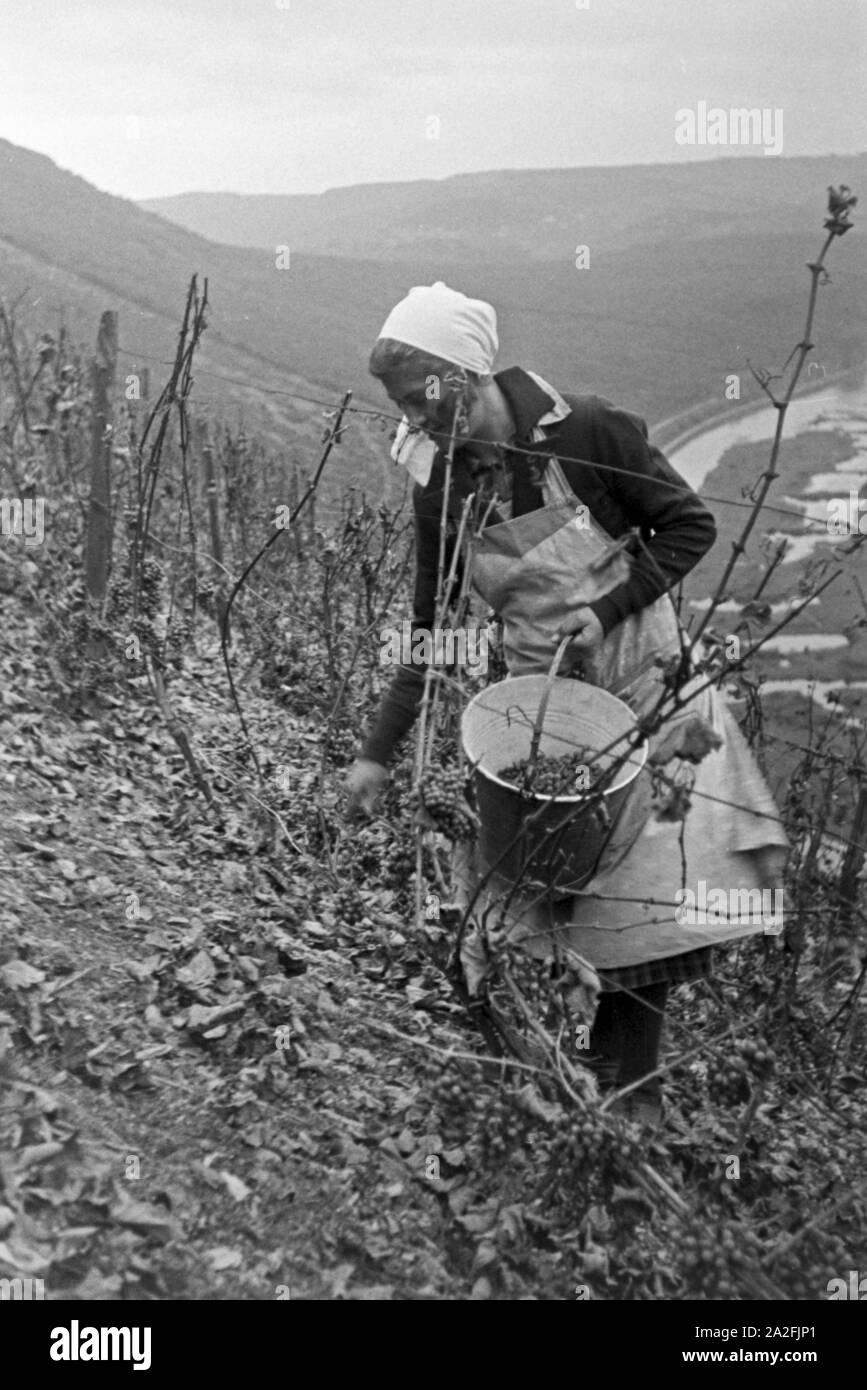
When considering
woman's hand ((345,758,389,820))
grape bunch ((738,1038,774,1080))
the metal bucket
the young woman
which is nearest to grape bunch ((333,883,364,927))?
woman's hand ((345,758,389,820))

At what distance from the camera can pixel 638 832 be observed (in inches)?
96.7

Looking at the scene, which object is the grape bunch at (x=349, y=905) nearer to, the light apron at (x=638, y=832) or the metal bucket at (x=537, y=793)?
the light apron at (x=638, y=832)

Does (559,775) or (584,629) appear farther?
(584,629)

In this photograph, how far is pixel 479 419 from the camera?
2.47 m

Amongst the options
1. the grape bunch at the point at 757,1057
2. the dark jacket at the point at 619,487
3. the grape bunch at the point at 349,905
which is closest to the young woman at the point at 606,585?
the dark jacket at the point at 619,487

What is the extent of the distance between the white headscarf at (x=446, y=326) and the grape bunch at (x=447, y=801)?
85 cm

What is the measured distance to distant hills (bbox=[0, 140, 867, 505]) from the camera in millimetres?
12523

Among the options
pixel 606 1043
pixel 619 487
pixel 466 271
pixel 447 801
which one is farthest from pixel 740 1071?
pixel 466 271

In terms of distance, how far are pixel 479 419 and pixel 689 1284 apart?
1.72 metres

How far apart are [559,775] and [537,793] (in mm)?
83

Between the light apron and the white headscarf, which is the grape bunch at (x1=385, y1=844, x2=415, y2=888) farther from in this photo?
the white headscarf

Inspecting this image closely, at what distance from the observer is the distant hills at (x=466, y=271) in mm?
12523

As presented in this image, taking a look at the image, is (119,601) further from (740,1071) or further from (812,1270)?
(812,1270)

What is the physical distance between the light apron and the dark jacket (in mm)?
46
